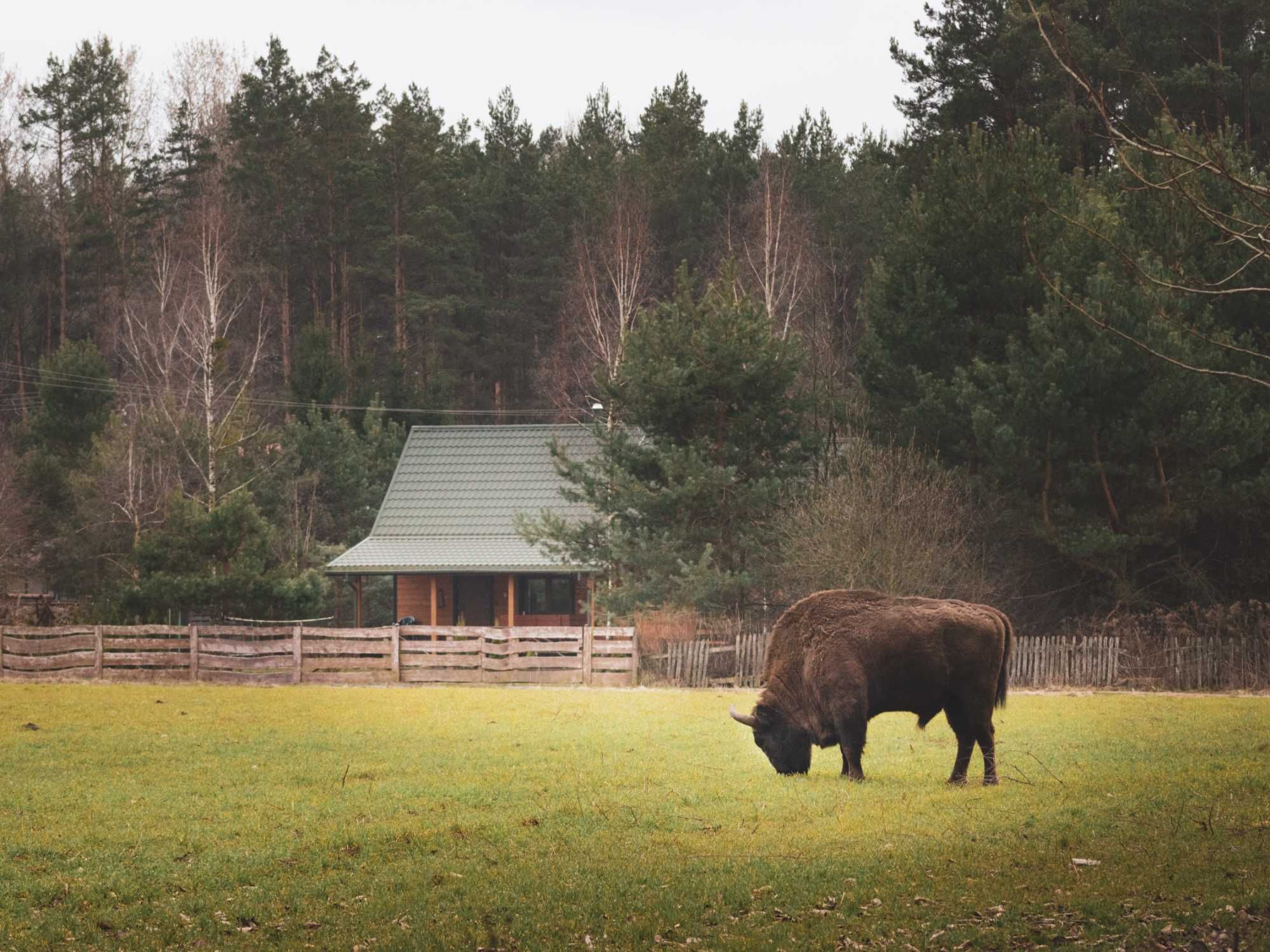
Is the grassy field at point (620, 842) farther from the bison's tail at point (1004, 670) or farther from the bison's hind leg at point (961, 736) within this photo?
the bison's tail at point (1004, 670)

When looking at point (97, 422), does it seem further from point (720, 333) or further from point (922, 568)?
point (922, 568)

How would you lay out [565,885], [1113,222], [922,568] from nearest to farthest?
[565,885] < [1113,222] < [922,568]

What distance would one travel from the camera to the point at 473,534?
39094 millimetres

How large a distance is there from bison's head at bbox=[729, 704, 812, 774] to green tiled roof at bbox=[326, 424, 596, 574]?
21.7 meters

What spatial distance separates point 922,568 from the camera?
89.1 ft

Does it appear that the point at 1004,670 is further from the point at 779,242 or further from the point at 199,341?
the point at 199,341

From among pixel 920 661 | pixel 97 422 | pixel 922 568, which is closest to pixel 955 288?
pixel 922 568

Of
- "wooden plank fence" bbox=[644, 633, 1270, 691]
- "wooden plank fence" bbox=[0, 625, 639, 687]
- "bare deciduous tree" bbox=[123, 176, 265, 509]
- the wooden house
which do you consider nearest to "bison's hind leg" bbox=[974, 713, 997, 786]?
"wooden plank fence" bbox=[644, 633, 1270, 691]

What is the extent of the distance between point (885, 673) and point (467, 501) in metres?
28.4

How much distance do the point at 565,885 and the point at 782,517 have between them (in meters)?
21.9

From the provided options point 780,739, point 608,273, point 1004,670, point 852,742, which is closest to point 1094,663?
point 1004,670

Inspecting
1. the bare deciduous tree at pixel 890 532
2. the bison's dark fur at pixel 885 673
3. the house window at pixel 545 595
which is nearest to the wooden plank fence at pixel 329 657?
the bare deciduous tree at pixel 890 532

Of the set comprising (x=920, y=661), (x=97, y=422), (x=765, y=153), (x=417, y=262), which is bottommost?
(x=920, y=661)

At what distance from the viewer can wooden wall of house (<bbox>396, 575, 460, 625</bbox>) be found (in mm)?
38713
